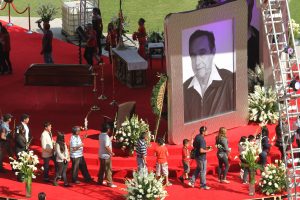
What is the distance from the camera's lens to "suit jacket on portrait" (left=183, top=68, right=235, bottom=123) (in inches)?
1035

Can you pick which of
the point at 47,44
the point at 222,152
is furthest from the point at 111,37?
the point at 222,152

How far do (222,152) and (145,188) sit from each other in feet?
7.97

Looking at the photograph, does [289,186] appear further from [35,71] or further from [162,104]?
[35,71]

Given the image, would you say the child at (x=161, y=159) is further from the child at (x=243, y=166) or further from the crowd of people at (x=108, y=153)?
the child at (x=243, y=166)

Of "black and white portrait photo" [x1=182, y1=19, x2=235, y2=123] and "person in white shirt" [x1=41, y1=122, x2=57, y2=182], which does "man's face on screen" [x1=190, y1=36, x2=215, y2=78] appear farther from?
"person in white shirt" [x1=41, y1=122, x2=57, y2=182]

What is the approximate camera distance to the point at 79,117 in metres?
28.3

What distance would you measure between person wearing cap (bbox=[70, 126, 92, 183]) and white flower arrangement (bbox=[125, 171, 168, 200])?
173 cm

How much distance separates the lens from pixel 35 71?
30.6m

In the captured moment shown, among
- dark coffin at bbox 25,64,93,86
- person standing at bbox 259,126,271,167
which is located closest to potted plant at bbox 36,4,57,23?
dark coffin at bbox 25,64,93,86

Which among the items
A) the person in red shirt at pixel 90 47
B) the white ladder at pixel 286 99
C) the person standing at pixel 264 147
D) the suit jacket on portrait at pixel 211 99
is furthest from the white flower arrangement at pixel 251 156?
the person in red shirt at pixel 90 47

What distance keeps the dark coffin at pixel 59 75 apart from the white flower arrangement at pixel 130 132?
205 inches

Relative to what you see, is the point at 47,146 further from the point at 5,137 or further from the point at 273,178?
the point at 273,178

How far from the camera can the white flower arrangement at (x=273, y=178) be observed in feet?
78.0

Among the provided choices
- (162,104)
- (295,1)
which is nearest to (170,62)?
(162,104)
